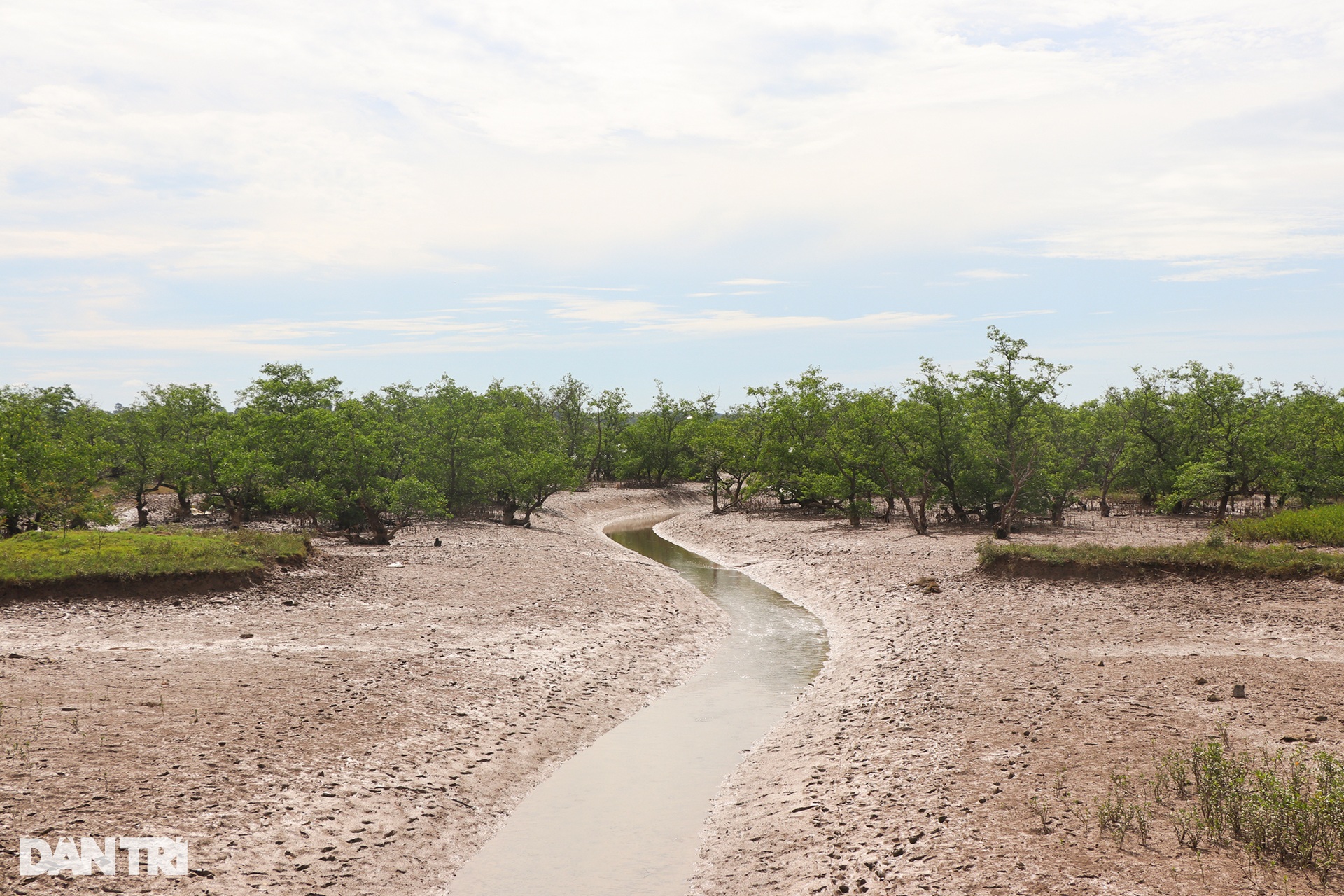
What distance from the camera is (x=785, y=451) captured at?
230ft

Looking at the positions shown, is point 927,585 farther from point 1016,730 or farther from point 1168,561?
point 1016,730

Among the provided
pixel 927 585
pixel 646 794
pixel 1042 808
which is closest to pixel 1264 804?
pixel 1042 808

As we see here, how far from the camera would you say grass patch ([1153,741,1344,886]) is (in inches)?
366

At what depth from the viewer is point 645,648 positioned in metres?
25.1

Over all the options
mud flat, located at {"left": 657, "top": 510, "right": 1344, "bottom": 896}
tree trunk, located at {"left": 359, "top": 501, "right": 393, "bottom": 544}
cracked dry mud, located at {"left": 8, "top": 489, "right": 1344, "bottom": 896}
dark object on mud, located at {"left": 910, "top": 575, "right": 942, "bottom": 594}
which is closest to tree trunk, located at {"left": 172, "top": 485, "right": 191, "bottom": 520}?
tree trunk, located at {"left": 359, "top": 501, "right": 393, "bottom": 544}

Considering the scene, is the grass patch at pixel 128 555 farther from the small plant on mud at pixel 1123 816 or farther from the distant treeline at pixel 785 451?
the small plant on mud at pixel 1123 816

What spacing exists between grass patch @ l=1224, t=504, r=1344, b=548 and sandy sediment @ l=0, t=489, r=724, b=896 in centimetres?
2699

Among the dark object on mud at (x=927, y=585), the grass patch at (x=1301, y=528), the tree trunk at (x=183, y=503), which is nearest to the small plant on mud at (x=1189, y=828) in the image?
the dark object on mud at (x=927, y=585)

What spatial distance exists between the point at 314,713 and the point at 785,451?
2253 inches

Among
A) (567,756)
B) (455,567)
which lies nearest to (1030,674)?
(567,756)

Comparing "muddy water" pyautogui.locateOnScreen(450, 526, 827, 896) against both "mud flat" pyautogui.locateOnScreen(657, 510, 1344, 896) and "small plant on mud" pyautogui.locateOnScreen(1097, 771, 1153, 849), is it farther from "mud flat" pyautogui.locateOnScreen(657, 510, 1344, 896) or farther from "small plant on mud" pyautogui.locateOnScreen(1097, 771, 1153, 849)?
"small plant on mud" pyautogui.locateOnScreen(1097, 771, 1153, 849)

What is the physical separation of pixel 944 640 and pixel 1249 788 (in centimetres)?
1249

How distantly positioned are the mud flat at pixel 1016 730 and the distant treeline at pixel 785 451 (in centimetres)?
2190

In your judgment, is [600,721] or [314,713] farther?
[600,721]
